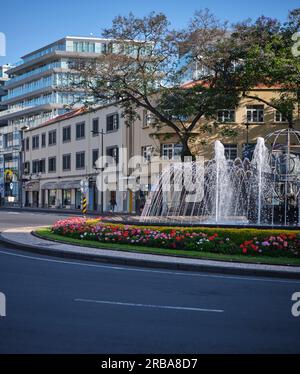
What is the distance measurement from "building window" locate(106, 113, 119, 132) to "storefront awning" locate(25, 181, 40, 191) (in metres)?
22.4

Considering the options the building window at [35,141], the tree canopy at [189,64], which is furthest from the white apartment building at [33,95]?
the tree canopy at [189,64]

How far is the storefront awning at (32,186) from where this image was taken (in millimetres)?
77475

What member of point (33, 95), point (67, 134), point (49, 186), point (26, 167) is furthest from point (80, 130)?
point (33, 95)

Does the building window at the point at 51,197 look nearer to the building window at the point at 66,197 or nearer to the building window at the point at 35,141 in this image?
the building window at the point at 66,197

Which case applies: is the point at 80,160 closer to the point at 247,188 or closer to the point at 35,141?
the point at 35,141

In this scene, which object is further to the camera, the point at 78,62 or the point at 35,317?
the point at 78,62

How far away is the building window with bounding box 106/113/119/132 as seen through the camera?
56625mm

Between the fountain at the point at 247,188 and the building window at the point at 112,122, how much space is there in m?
21.2

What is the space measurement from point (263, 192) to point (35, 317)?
66.7ft

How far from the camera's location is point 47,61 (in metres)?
85.2

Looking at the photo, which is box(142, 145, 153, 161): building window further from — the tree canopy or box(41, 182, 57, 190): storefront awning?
box(41, 182, 57, 190): storefront awning

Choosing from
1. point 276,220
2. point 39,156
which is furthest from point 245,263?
point 39,156

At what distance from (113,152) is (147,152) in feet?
19.6

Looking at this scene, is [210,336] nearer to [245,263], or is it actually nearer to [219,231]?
[245,263]
